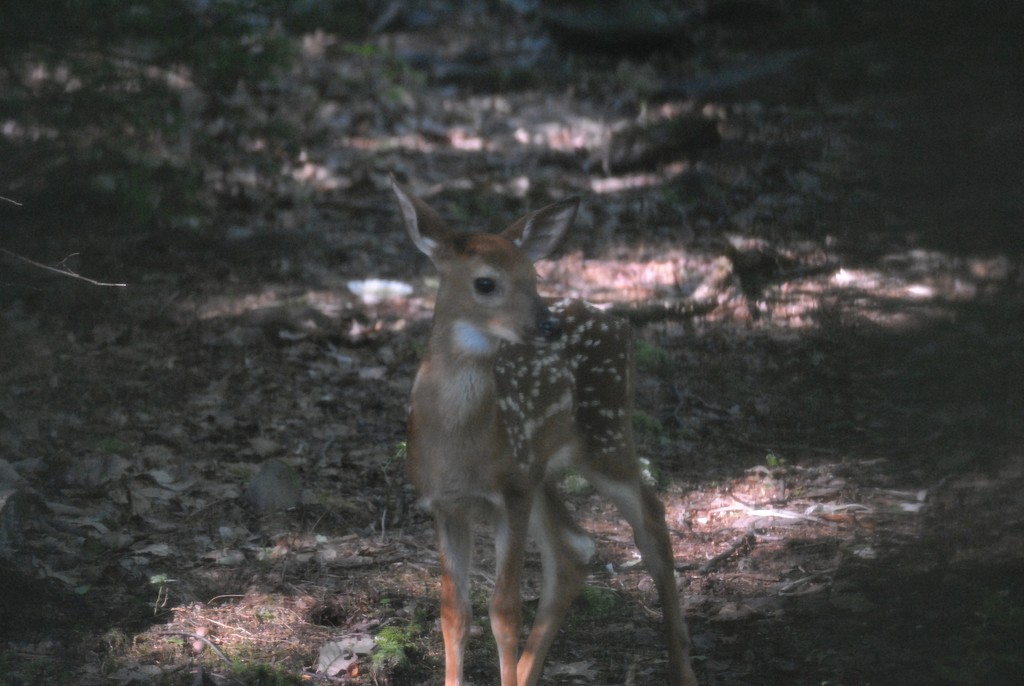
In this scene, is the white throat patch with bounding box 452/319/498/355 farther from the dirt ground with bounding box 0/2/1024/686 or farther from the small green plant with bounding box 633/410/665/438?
the small green plant with bounding box 633/410/665/438

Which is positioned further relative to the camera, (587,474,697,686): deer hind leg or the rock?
the rock

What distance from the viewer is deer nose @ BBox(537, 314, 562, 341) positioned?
4.17m

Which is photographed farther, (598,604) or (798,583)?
(598,604)

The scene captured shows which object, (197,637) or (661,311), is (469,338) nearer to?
(197,637)

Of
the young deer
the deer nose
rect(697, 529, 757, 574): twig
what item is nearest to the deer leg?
the young deer

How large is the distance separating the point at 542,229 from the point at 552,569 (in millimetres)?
1383

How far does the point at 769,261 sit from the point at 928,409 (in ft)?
20.3

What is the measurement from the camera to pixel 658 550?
15.4 feet

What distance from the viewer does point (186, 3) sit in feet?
23.7

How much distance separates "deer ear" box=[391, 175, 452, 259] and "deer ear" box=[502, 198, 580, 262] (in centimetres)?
32

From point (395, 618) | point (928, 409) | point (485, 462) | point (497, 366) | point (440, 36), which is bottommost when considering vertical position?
point (928, 409)

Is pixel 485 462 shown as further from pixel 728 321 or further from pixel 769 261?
pixel 769 261

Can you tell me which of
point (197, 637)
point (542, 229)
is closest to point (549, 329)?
point (542, 229)

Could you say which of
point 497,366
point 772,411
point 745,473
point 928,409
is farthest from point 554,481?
point 928,409
